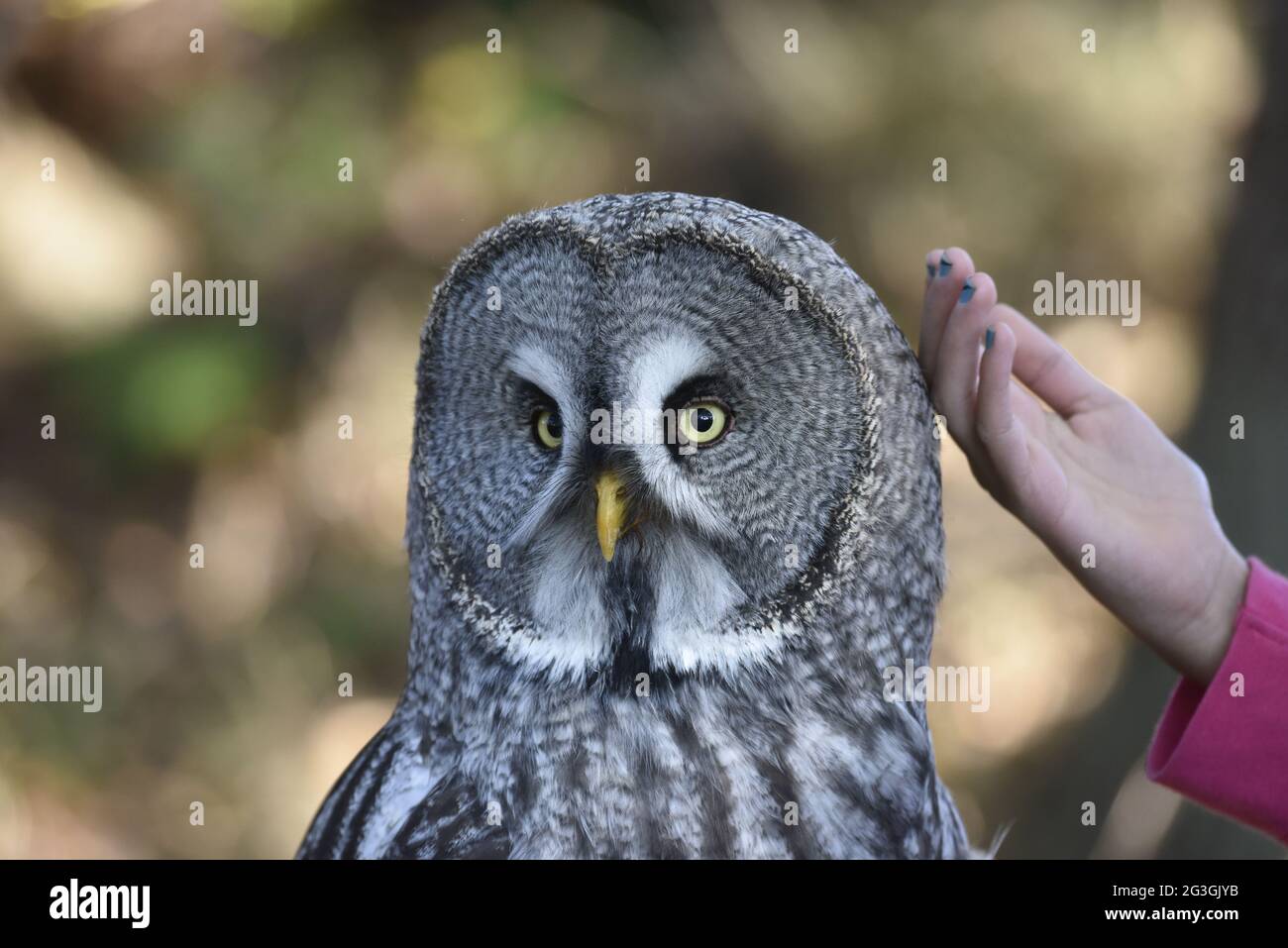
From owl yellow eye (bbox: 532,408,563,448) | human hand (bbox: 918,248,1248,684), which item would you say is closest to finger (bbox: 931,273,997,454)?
human hand (bbox: 918,248,1248,684)

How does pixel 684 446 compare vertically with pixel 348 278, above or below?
below

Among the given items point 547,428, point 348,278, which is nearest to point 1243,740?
point 547,428

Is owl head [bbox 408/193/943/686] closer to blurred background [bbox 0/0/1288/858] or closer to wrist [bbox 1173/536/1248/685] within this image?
wrist [bbox 1173/536/1248/685]

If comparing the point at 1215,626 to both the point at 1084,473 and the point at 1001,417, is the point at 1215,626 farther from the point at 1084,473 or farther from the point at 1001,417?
the point at 1001,417

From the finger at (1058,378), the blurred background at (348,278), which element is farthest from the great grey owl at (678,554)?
the blurred background at (348,278)

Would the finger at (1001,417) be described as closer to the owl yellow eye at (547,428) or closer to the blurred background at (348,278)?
the owl yellow eye at (547,428)

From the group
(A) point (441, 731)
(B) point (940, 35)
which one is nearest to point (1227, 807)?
(A) point (441, 731)

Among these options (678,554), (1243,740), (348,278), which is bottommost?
(1243,740)
